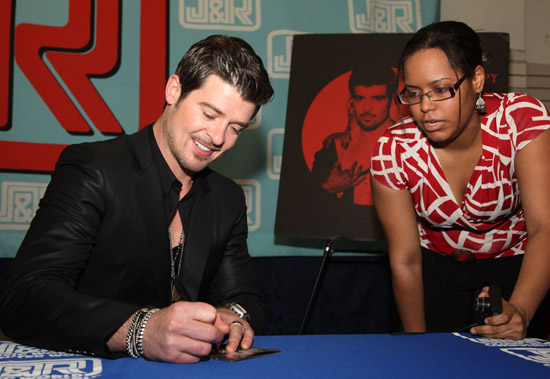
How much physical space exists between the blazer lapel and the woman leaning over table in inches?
26.7

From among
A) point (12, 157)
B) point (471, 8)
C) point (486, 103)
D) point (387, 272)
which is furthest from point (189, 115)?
point (471, 8)

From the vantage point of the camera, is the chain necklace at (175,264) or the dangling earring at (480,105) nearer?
the chain necklace at (175,264)

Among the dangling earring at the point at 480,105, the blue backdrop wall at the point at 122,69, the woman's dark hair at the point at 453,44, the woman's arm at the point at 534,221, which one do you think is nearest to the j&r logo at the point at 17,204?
the blue backdrop wall at the point at 122,69

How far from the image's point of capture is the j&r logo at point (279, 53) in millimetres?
3074

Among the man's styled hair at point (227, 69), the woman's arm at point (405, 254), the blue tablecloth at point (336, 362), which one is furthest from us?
the woman's arm at point (405, 254)

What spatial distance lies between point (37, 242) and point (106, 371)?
461mm

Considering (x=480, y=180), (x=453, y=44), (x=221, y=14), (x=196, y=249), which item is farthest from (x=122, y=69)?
(x=480, y=180)

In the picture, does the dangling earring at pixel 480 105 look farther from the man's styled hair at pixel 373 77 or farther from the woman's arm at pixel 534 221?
the man's styled hair at pixel 373 77

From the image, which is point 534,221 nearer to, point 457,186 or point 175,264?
point 457,186

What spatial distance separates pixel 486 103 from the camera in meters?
1.90

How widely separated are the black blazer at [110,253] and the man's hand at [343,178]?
3.33 feet

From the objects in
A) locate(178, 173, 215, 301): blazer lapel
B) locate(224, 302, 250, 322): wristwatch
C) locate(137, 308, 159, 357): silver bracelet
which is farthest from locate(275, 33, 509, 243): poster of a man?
locate(137, 308, 159, 357): silver bracelet

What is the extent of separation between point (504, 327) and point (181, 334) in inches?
34.9

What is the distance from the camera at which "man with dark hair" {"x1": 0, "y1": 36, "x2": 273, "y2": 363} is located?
1.15 m
